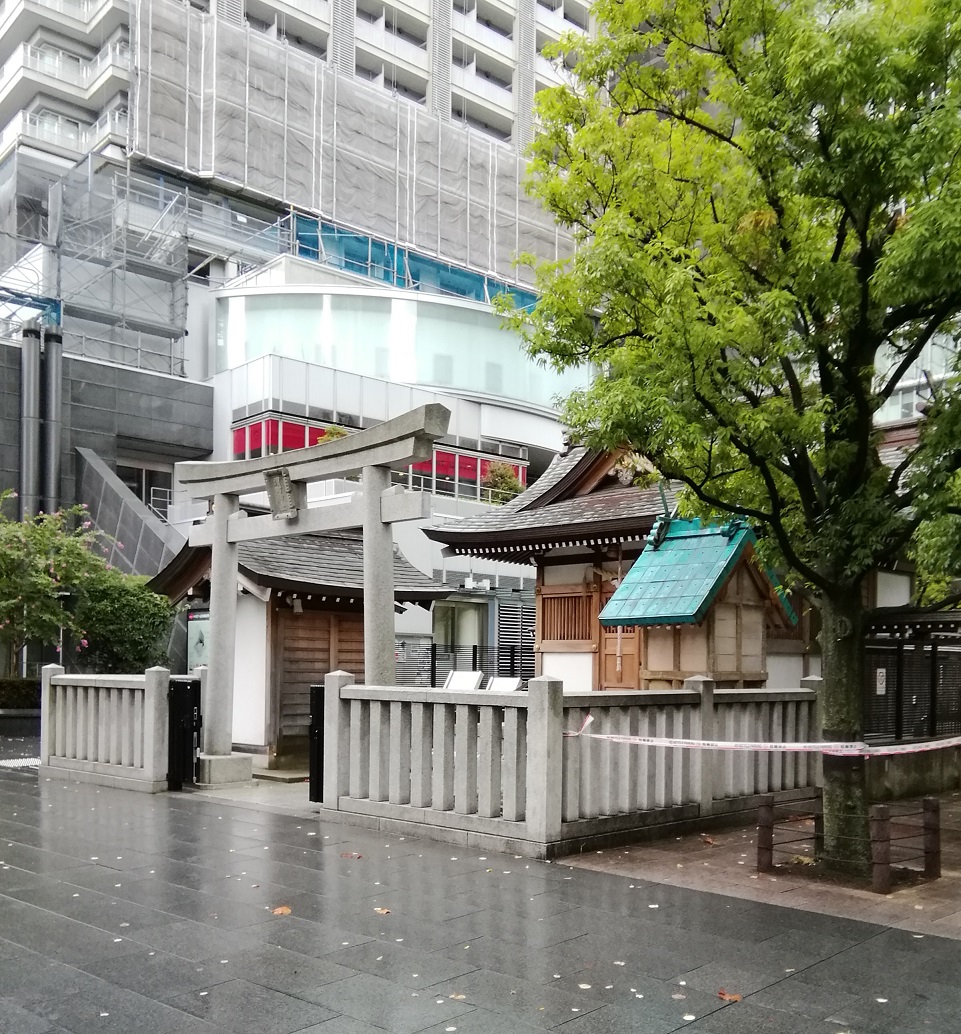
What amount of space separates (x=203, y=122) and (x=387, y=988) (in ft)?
138

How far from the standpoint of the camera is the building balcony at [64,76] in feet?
152

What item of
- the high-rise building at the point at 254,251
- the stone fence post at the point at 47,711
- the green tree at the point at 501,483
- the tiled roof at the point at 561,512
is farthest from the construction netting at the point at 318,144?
the stone fence post at the point at 47,711

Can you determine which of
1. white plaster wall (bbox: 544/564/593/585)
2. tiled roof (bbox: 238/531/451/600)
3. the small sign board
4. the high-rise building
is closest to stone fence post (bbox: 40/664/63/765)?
tiled roof (bbox: 238/531/451/600)

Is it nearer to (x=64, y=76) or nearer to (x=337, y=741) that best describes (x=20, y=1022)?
(x=337, y=741)

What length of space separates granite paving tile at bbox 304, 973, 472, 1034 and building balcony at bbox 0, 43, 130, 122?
48.7 m

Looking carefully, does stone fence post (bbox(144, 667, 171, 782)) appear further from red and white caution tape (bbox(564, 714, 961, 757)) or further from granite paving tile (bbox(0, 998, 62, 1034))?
granite paving tile (bbox(0, 998, 62, 1034))

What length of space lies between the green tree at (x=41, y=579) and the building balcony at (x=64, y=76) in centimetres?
3129

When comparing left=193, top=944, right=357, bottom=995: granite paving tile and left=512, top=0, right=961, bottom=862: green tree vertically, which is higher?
left=512, top=0, right=961, bottom=862: green tree

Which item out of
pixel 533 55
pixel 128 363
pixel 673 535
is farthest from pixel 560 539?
pixel 533 55

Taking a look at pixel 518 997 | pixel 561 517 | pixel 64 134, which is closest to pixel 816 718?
pixel 561 517

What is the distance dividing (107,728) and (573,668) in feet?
25.0

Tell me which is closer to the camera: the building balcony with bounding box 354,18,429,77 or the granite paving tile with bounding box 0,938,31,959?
the granite paving tile with bounding box 0,938,31,959

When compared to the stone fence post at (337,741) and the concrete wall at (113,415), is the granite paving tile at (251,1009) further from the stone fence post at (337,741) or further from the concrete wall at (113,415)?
the concrete wall at (113,415)

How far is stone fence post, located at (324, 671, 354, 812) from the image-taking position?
1055 cm
